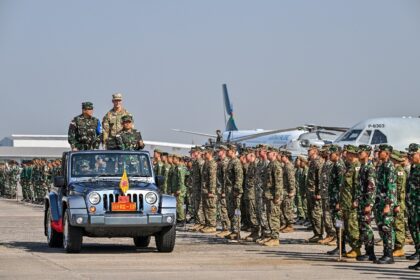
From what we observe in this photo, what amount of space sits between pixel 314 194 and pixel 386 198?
19.5ft

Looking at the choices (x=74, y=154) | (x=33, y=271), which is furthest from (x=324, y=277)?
(x=74, y=154)

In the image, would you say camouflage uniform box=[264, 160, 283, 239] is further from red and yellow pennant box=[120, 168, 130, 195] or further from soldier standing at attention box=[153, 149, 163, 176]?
soldier standing at attention box=[153, 149, 163, 176]

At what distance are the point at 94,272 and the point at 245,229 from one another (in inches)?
400

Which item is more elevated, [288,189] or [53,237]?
[288,189]

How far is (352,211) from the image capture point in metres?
19.0

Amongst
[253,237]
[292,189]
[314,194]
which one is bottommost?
[253,237]

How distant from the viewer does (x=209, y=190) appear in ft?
87.4

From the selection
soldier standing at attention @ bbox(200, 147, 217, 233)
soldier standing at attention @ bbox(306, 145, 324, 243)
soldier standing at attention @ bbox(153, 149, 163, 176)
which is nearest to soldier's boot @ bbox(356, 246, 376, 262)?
soldier standing at attention @ bbox(306, 145, 324, 243)

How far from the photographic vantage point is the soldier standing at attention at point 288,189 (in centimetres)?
2428

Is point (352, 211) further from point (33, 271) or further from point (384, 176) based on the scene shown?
point (33, 271)

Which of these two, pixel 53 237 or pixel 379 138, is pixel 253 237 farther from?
pixel 379 138

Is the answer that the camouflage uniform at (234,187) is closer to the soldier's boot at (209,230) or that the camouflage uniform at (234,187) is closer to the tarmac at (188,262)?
the soldier's boot at (209,230)

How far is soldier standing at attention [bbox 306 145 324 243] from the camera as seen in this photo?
23.8 meters

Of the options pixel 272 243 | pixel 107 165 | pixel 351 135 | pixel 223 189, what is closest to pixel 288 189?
pixel 223 189
